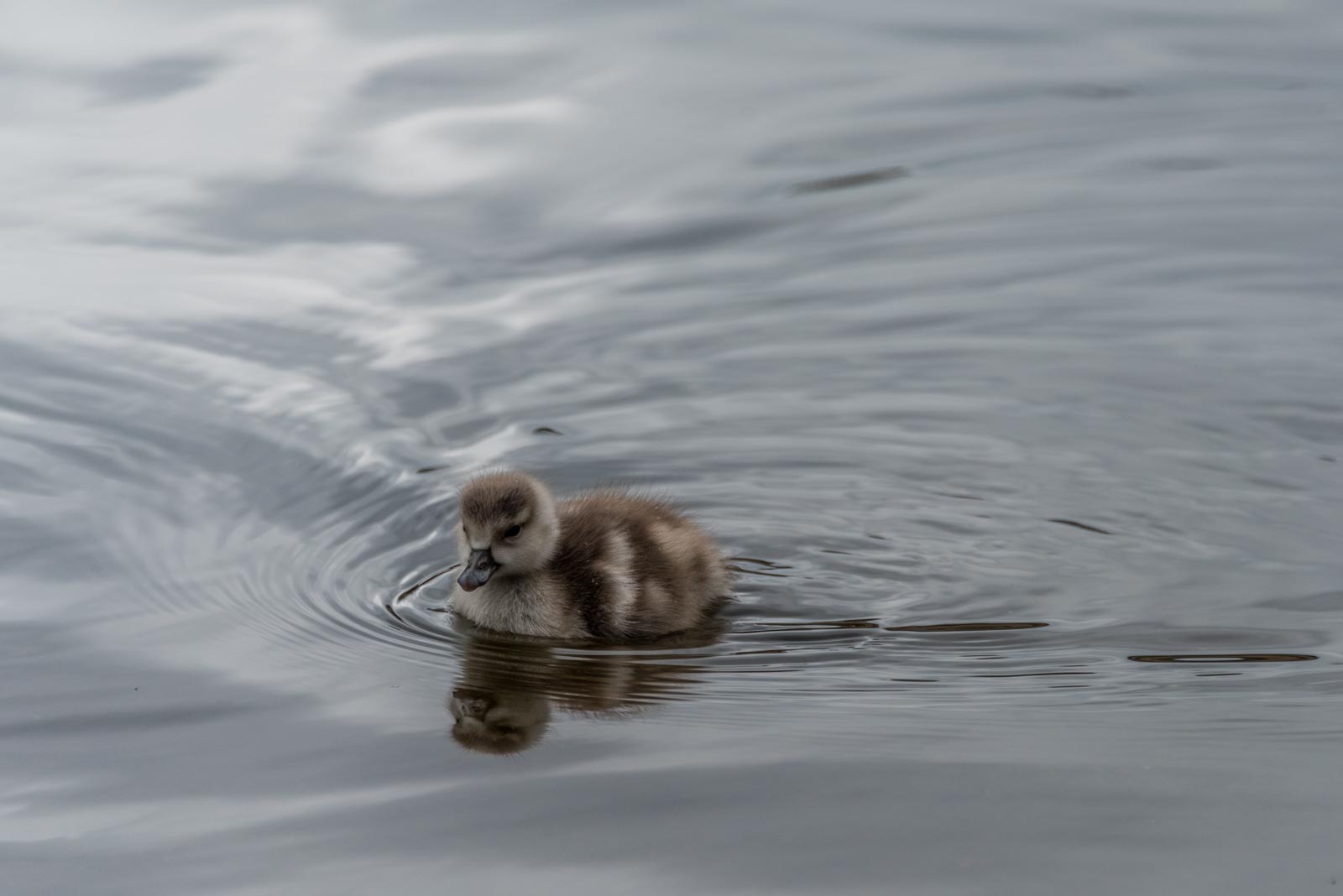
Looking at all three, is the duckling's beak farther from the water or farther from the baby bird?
the water

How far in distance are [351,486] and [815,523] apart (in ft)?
5.09

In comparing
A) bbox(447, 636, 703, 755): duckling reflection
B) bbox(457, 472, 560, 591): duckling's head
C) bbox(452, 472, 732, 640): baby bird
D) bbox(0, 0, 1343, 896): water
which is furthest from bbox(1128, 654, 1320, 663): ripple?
bbox(457, 472, 560, 591): duckling's head

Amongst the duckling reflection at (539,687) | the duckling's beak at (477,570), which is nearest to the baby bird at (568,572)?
the duckling's beak at (477,570)

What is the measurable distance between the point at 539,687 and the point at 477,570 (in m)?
0.55

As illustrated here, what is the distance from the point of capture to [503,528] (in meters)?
5.05

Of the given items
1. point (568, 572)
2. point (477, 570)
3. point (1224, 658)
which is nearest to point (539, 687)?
point (477, 570)

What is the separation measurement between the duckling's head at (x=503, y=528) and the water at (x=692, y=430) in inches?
8.6

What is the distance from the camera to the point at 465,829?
12.0 feet

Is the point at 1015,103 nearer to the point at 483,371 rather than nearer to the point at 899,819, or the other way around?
the point at 483,371

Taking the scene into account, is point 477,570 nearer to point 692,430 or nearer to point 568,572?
point 568,572

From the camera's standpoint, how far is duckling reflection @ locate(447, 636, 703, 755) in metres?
4.21

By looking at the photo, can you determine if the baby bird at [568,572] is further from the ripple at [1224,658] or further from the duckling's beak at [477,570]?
the ripple at [1224,658]

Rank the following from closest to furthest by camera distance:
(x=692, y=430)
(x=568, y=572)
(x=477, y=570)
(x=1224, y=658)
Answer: (x=1224, y=658)
(x=477, y=570)
(x=568, y=572)
(x=692, y=430)

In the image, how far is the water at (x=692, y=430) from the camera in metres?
3.72
